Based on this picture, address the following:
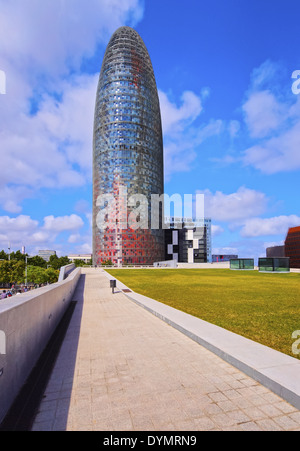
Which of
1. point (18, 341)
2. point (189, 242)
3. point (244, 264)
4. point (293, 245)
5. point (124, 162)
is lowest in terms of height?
point (244, 264)

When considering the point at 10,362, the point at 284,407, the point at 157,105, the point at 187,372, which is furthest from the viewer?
the point at 157,105

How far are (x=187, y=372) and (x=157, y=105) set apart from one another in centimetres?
12922

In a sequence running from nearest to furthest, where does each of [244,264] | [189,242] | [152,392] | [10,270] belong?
[152,392], [244,264], [10,270], [189,242]

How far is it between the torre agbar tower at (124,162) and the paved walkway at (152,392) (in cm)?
9806

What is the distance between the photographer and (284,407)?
3.80 metres

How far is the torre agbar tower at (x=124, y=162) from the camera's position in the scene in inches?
4139

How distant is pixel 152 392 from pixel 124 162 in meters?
107

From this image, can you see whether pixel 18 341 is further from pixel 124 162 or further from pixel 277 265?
pixel 124 162

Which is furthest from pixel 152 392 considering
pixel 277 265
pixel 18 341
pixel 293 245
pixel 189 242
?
pixel 189 242

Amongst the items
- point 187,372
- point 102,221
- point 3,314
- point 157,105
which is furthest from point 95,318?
point 157,105

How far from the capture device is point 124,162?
107 meters

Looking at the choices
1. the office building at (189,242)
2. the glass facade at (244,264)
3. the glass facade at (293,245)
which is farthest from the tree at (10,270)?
the glass facade at (293,245)

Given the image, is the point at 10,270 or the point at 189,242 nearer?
the point at 10,270
